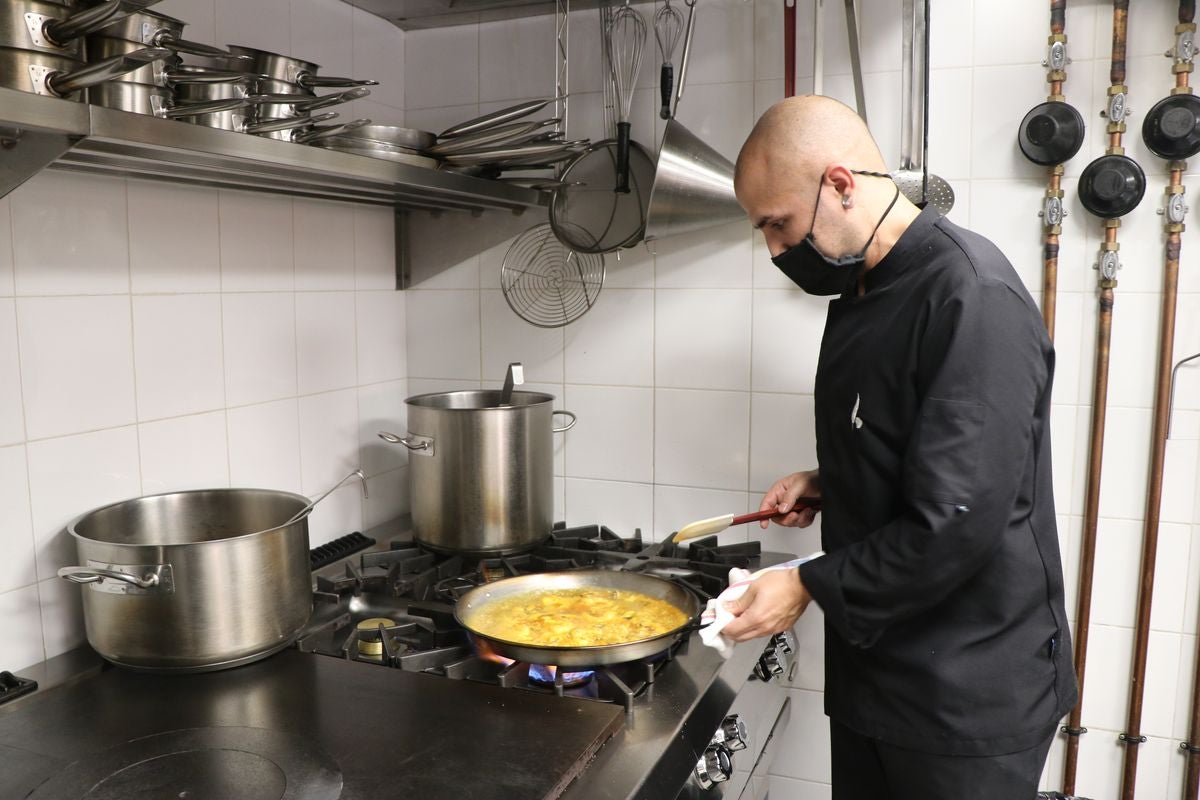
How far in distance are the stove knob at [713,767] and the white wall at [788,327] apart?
66 centimetres

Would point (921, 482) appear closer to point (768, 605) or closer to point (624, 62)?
point (768, 605)

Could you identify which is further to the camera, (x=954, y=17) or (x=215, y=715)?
(x=954, y=17)

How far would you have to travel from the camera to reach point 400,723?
109 cm

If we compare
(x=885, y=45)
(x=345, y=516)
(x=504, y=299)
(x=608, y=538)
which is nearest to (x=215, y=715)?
(x=345, y=516)

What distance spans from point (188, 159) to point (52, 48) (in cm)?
23

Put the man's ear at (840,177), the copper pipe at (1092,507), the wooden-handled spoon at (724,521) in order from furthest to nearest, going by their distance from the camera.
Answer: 1. the copper pipe at (1092,507)
2. the wooden-handled spoon at (724,521)
3. the man's ear at (840,177)

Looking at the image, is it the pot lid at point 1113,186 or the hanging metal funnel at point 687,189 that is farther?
the hanging metal funnel at point 687,189

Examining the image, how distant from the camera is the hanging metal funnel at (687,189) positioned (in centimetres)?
165

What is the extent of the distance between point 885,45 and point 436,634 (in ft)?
4.12

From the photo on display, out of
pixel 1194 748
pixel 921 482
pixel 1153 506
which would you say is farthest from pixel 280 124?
pixel 1194 748

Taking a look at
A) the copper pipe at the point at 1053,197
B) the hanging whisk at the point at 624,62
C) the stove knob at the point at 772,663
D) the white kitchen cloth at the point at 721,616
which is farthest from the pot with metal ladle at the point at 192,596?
the copper pipe at the point at 1053,197

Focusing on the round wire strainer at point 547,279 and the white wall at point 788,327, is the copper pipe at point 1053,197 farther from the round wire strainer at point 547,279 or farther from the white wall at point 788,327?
the round wire strainer at point 547,279

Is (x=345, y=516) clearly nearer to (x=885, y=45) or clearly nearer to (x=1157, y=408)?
(x=885, y=45)

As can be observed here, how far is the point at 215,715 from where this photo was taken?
1115mm
